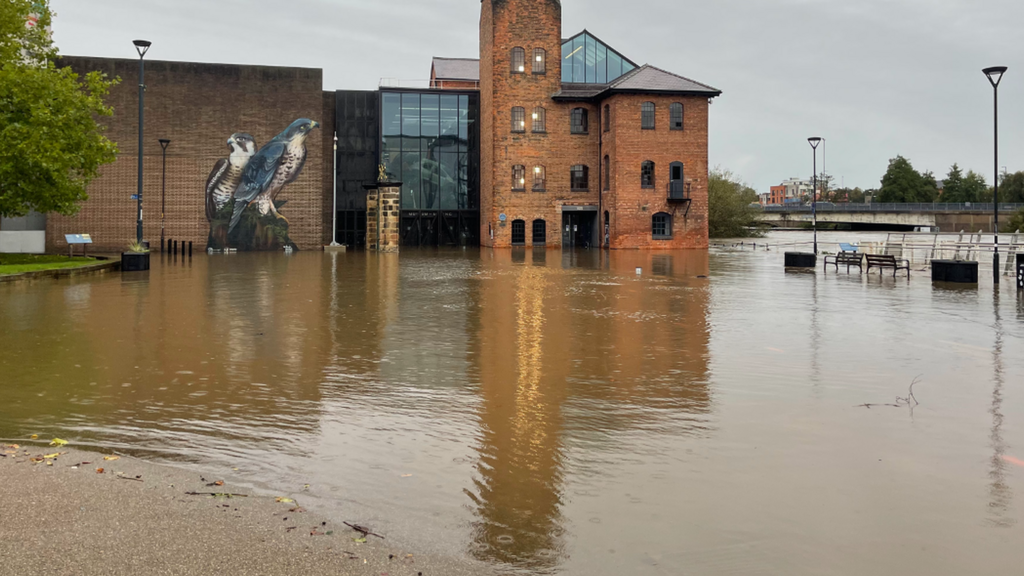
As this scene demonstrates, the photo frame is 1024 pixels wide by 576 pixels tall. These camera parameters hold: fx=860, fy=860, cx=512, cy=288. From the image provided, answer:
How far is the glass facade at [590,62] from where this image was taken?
54000mm

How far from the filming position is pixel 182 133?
50.1 m

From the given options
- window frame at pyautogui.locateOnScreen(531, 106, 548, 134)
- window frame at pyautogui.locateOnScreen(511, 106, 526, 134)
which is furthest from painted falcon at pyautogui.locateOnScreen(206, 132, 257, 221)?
window frame at pyautogui.locateOnScreen(531, 106, 548, 134)

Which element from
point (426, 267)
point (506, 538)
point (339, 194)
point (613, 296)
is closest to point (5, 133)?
point (426, 267)

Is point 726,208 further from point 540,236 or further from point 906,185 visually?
point 906,185

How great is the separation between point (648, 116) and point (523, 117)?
736cm

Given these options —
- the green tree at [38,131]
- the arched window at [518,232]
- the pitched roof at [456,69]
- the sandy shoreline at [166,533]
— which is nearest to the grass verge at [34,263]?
the green tree at [38,131]

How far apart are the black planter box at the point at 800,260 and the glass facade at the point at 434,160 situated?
30.0m

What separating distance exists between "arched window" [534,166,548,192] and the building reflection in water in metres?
32.8

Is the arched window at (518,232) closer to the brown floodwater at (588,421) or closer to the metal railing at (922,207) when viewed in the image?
the brown floodwater at (588,421)

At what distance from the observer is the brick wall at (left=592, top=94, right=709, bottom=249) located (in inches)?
1896

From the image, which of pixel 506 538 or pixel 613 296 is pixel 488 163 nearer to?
pixel 613 296

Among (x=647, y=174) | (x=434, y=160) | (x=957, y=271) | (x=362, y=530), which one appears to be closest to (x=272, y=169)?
(x=434, y=160)

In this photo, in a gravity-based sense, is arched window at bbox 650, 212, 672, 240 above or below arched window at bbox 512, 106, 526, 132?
below

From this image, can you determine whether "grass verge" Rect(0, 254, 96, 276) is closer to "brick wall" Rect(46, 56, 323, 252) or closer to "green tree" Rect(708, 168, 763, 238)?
"brick wall" Rect(46, 56, 323, 252)
